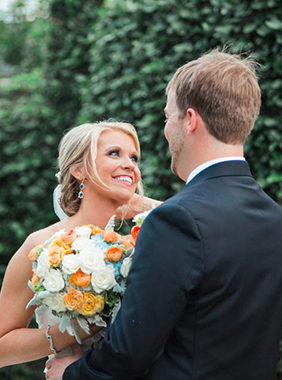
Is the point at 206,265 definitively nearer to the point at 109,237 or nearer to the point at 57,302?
the point at 109,237

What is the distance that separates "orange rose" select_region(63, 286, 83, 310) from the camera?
2139mm

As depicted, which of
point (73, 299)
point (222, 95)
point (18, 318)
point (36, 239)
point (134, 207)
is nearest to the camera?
point (222, 95)

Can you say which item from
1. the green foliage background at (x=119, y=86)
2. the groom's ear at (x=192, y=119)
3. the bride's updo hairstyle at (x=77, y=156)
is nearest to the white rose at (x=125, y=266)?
the groom's ear at (x=192, y=119)

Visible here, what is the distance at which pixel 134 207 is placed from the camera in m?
3.51

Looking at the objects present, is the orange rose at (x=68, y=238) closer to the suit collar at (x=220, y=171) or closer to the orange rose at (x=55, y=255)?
the orange rose at (x=55, y=255)

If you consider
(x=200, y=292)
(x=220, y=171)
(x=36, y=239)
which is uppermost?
(x=220, y=171)

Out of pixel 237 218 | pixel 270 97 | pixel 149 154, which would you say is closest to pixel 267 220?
pixel 237 218

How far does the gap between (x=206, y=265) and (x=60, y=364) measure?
105 cm

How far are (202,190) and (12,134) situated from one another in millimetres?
5755

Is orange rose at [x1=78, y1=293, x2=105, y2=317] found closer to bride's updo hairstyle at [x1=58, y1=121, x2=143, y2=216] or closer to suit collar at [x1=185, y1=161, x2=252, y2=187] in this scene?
suit collar at [x1=185, y1=161, x2=252, y2=187]

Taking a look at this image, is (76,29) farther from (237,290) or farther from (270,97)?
(237,290)

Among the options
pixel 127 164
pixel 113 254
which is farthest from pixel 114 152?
pixel 113 254

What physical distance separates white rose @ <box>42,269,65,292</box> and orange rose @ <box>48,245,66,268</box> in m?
0.04

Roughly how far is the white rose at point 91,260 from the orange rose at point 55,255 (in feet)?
0.33
